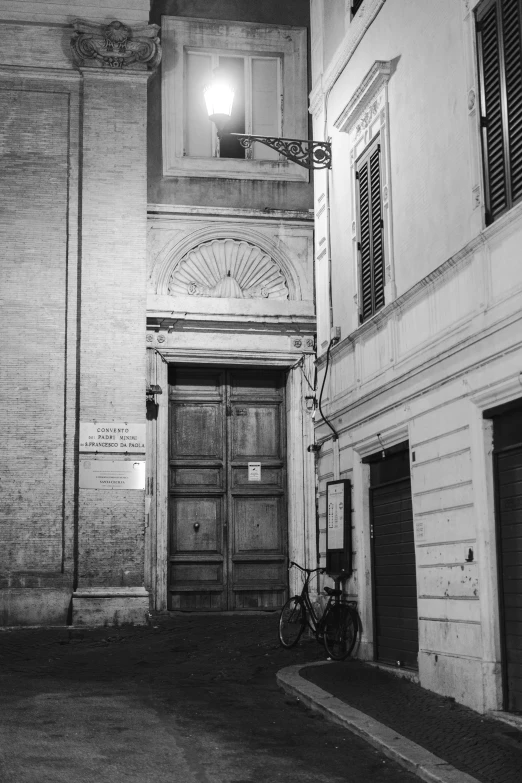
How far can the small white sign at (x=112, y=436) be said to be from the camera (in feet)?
55.2

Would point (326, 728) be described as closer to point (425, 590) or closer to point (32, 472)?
point (425, 590)

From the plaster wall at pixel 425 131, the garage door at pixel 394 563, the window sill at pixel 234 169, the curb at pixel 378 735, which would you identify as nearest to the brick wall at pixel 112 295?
the window sill at pixel 234 169

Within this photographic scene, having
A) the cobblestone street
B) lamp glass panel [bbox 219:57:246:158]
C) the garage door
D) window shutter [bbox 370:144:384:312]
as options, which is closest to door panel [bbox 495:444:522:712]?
the cobblestone street

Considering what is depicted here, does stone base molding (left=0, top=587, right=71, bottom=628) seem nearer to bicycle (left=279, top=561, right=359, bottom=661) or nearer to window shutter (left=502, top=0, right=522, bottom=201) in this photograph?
bicycle (left=279, top=561, right=359, bottom=661)

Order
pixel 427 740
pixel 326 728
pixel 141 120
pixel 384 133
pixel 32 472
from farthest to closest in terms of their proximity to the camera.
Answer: pixel 141 120
pixel 32 472
pixel 384 133
pixel 326 728
pixel 427 740

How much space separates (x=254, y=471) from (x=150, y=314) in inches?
130

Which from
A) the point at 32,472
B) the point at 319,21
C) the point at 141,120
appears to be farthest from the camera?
the point at 141,120

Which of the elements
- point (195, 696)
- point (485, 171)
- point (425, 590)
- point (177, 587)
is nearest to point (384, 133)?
point (485, 171)

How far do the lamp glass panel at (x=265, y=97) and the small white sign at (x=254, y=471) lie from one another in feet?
18.4

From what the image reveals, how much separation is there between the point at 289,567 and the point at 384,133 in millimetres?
8686

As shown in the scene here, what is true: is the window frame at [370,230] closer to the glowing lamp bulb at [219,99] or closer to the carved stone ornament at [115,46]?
the glowing lamp bulb at [219,99]

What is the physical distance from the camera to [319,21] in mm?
15242

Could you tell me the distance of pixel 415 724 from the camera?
8.34m

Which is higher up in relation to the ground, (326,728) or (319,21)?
(319,21)
